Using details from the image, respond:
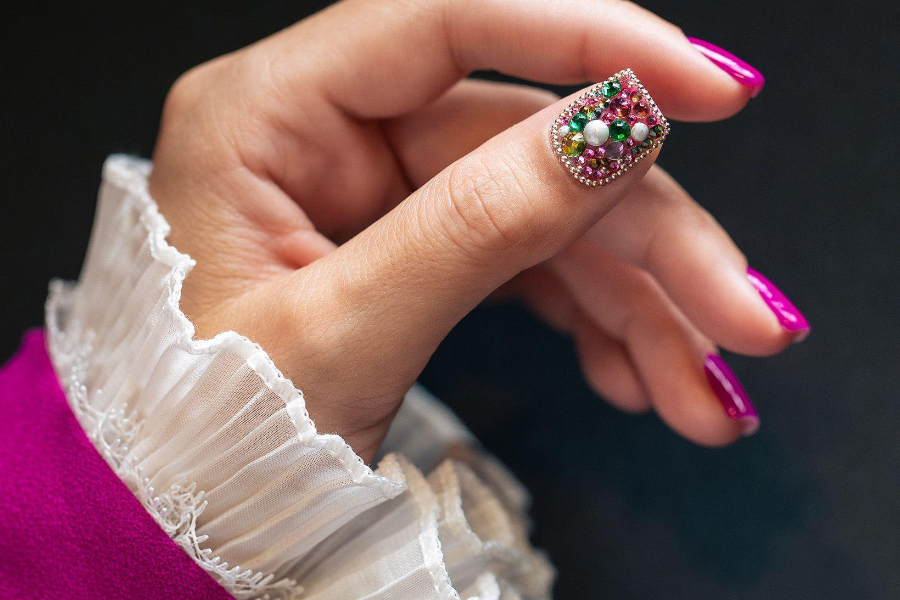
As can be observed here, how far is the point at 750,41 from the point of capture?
104cm

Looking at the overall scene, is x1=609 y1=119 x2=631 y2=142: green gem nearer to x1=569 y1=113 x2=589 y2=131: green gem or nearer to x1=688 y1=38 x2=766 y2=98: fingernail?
x1=569 y1=113 x2=589 y2=131: green gem

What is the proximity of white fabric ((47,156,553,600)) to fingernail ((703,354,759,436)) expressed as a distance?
0.35m

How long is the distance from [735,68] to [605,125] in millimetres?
276

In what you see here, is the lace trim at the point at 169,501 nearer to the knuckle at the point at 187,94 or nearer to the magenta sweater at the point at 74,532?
the magenta sweater at the point at 74,532

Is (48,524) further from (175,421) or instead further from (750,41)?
(750,41)

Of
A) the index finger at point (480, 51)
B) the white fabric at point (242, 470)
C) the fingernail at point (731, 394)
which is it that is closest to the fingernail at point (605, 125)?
the index finger at point (480, 51)

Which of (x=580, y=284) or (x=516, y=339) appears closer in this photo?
(x=580, y=284)

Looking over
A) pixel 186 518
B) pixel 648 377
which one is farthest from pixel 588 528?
pixel 186 518

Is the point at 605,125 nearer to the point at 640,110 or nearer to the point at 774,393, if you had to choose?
the point at 640,110

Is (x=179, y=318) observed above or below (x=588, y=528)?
above

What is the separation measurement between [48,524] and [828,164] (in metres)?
1.09

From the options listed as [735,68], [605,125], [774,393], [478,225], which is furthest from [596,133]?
[774,393]

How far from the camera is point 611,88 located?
2.12 ft

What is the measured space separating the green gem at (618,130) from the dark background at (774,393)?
506mm
